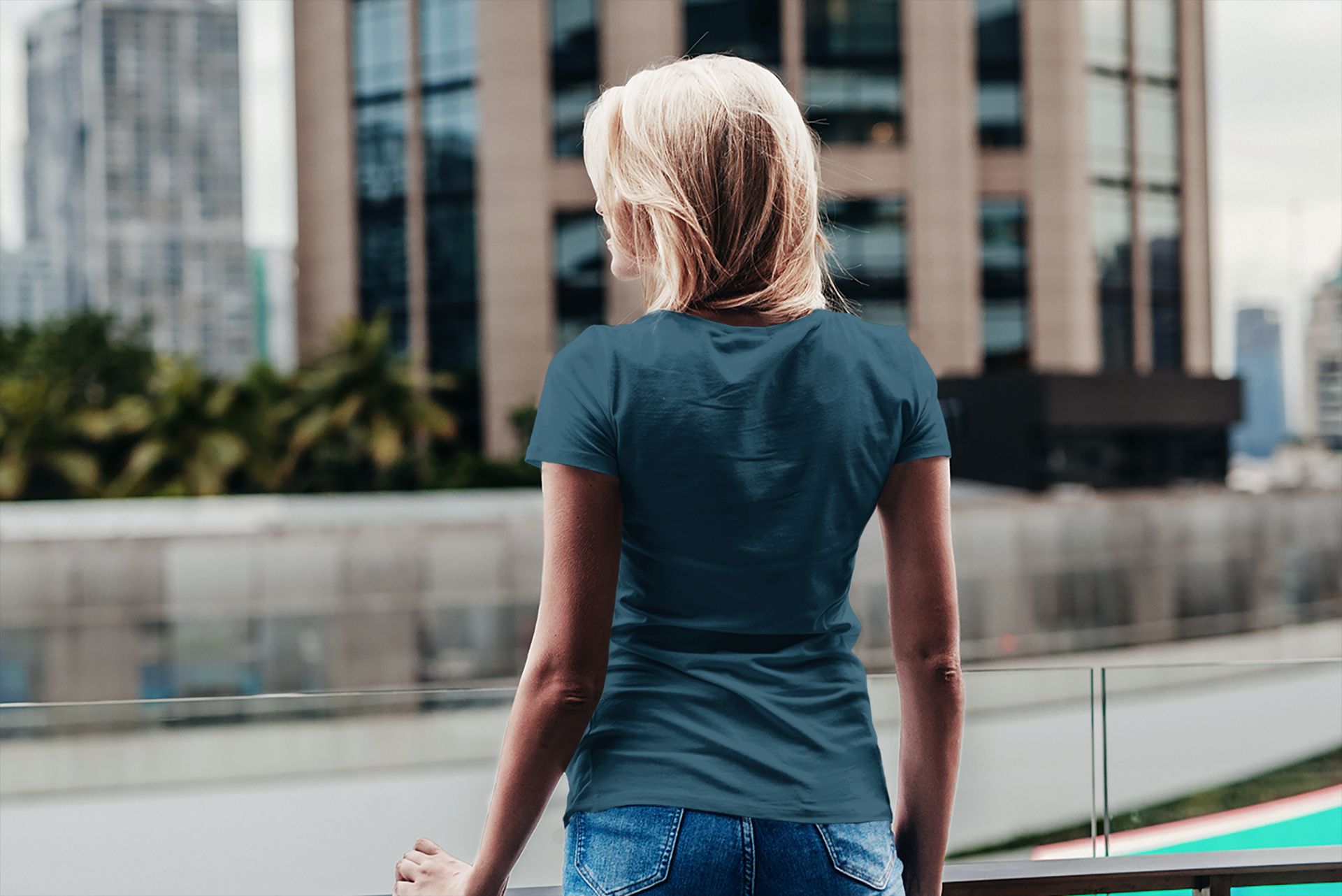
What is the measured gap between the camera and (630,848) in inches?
43.3

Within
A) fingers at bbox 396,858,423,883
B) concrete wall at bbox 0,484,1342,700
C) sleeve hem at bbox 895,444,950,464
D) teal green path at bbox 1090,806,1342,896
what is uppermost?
sleeve hem at bbox 895,444,950,464

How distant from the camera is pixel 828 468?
1119 mm

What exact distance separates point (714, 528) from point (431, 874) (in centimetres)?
56

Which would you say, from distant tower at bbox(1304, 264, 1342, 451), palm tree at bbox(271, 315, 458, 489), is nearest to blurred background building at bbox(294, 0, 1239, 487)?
palm tree at bbox(271, 315, 458, 489)

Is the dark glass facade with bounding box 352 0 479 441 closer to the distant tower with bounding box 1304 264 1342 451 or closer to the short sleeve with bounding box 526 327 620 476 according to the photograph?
the short sleeve with bounding box 526 327 620 476

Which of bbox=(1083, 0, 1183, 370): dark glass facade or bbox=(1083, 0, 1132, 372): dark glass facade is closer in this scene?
bbox=(1083, 0, 1132, 372): dark glass facade

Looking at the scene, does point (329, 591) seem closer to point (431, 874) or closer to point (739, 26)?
point (431, 874)

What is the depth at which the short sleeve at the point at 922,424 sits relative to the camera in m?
1.16

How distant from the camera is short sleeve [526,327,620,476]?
3.50 feet

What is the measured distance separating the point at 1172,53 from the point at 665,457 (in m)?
41.1

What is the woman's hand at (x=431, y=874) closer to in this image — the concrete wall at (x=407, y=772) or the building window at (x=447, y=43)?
the concrete wall at (x=407, y=772)

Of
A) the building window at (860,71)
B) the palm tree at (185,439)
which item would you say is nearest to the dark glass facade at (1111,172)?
the building window at (860,71)

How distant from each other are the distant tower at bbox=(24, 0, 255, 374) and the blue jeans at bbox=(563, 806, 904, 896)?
351ft

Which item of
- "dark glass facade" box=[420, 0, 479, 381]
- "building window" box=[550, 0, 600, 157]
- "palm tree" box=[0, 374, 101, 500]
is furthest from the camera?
"dark glass facade" box=[420, 0, 479, 381]
